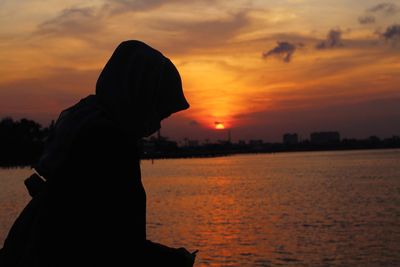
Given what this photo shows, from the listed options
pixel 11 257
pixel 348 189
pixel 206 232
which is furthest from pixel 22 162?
pixel 11 257

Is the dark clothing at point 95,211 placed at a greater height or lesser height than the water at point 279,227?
greater

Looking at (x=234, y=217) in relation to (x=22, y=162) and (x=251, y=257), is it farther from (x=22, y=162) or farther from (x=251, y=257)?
(x=22, y=162)

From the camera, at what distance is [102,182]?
2002mm

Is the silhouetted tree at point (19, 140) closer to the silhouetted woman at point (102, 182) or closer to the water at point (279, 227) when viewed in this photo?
the water at point (279, 227)

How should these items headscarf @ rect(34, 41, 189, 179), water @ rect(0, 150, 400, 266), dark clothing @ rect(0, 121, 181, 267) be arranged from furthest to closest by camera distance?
water @ rect(0, 150, 400, 266)
headscarf @ rect(34, 41, 189, 179)
dark clothing @ rect(0, 121, 181, 267)

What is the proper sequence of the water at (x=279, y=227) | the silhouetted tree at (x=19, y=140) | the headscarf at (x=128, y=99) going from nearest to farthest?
the headscarf at (x=128, y=99), the water at (x=279, y=227), the silhouetted tree at (x=19, y=140)

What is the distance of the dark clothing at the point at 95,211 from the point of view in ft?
6.49

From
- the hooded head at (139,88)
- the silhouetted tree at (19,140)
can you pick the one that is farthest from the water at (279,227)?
the silhouetted tree at (19,140)

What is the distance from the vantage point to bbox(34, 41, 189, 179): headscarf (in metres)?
2.14

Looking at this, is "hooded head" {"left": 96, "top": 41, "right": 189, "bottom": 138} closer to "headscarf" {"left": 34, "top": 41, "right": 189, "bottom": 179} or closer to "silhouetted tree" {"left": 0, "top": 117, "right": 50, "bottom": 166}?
"headscarf" {"left": 34, "top": 41, "right": 189, "bottom": 179}

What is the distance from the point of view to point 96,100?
2.22 metres

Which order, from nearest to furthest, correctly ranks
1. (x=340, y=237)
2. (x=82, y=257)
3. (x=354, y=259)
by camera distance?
(x=82, y=257) < (x=354, y=259) < (x=340, y=237)

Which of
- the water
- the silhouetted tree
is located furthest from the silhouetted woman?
the silhouetted tree

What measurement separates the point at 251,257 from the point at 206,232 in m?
7.05
